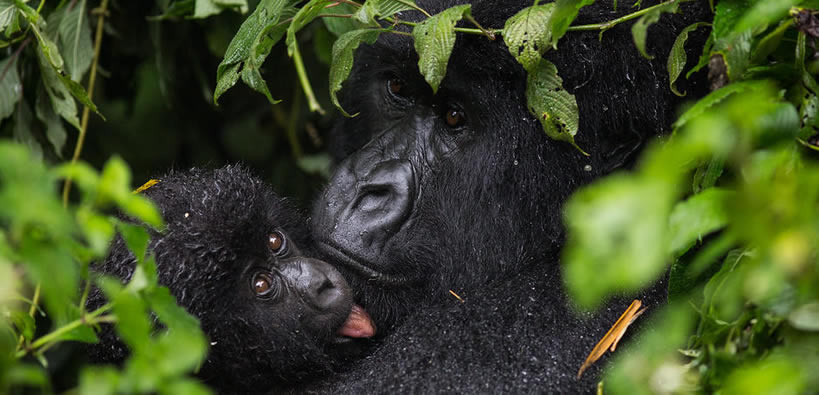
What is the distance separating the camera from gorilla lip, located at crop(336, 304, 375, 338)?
7.04 ft

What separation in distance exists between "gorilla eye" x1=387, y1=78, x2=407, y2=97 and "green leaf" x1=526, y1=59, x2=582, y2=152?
0.49 m

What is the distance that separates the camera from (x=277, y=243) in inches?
83.6

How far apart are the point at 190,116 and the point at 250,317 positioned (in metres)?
1.99

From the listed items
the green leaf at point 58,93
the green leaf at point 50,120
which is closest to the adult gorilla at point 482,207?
the green leaf at point 58,93

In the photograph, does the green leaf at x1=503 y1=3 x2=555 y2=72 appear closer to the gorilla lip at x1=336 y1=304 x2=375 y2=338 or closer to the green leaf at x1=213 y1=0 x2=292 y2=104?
the green leaf at x1=213 y1=0 x2=292 y2=104

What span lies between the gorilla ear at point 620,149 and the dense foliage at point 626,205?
0.04 metres

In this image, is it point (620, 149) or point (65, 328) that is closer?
point (65, 328)

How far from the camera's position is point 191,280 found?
1.89 metres

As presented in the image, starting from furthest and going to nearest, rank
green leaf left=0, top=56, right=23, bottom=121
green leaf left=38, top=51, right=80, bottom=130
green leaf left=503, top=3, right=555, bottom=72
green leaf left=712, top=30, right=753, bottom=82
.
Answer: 1. green leaf left=0, top=56, right=23, bottom=121
2. green leaf left=38, top=51, right=80, bottom=130
3. green leaf left=503, top=3, right=555, bottom=72
4. green leaf left=712, top=30, right=753, bottom=82

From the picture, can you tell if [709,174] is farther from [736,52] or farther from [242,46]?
[242,46]

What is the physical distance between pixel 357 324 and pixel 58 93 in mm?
1099

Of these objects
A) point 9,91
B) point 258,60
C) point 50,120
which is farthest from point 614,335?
point 9,91

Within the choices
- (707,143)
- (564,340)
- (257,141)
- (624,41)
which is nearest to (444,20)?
(624,41)

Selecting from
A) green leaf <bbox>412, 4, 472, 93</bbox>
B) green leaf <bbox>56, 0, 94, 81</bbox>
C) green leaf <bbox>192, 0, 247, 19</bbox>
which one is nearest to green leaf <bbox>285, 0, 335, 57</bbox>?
green leaf <bbox>412, 4, 472, 93</bbox>
